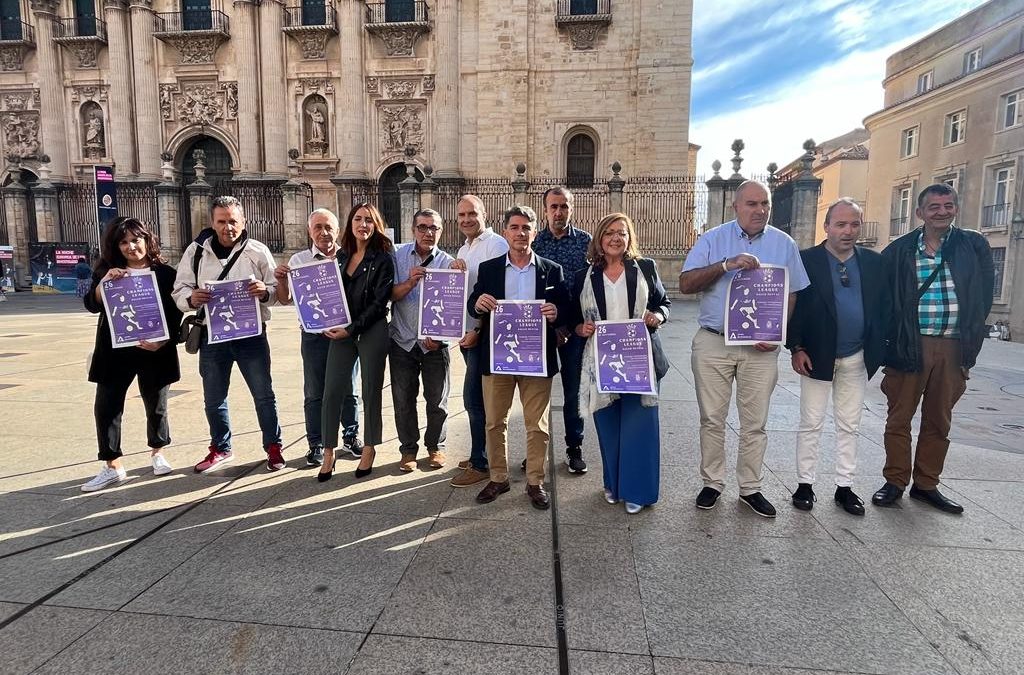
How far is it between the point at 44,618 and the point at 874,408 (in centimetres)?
740

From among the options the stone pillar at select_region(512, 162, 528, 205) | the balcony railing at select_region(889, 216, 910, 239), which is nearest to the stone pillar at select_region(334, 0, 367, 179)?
the stone pillar at select_region(512, 162, 528, 205)

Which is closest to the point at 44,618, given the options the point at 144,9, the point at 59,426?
the point at 59,426

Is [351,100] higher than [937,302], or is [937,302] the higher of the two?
[351,100]

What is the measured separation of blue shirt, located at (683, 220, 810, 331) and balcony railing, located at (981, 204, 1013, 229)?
1130 inches

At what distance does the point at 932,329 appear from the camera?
372 cm

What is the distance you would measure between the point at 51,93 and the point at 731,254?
32.3m

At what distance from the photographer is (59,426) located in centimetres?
532

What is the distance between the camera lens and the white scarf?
3602 millimetres

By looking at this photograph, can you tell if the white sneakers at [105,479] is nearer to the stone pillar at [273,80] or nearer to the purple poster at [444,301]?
the purple poster at [444,301]

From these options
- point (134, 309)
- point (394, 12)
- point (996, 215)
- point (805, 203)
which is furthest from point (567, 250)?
point (996, 215)

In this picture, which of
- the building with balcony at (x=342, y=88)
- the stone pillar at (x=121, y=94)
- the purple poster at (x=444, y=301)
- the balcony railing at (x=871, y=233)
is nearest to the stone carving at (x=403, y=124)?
the building with balcony at (x=342, y=88)

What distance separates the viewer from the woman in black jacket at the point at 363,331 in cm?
412

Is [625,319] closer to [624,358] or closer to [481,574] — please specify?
[624,358]

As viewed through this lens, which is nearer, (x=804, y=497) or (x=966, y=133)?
(x=804, y=497)
